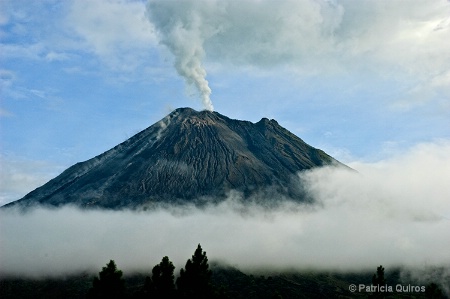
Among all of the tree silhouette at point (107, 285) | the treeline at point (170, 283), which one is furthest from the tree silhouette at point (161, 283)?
the tree silhouette at point (107, 285)

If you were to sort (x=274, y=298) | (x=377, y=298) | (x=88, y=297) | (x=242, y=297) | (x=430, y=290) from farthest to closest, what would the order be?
(x=242, y=297) → (x=274, y=298) → (x=377, y=298) → (x=430, y=290) → (x=88, y=297)

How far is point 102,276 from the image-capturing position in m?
61.9

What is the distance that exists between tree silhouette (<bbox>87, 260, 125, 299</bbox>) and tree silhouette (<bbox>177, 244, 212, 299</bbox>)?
29.7 feet

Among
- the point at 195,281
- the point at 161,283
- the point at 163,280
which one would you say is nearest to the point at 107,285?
the point at 161,283

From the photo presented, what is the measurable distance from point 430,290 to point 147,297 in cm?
4983

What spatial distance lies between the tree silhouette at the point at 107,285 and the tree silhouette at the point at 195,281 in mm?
9044

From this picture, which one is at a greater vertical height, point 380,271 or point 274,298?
point 380,271

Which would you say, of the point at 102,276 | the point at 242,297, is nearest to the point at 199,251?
the point at 102,276

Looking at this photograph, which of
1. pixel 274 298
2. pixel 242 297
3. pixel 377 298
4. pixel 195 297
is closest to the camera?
pixel 195 297

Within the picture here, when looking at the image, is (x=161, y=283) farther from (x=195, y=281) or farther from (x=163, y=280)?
(x=195, y=281)

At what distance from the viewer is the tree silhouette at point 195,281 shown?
6619 centimetres

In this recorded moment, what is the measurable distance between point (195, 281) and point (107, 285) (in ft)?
40.6

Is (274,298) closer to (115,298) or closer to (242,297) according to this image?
(115,298)

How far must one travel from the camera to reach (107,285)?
62.0 metres
